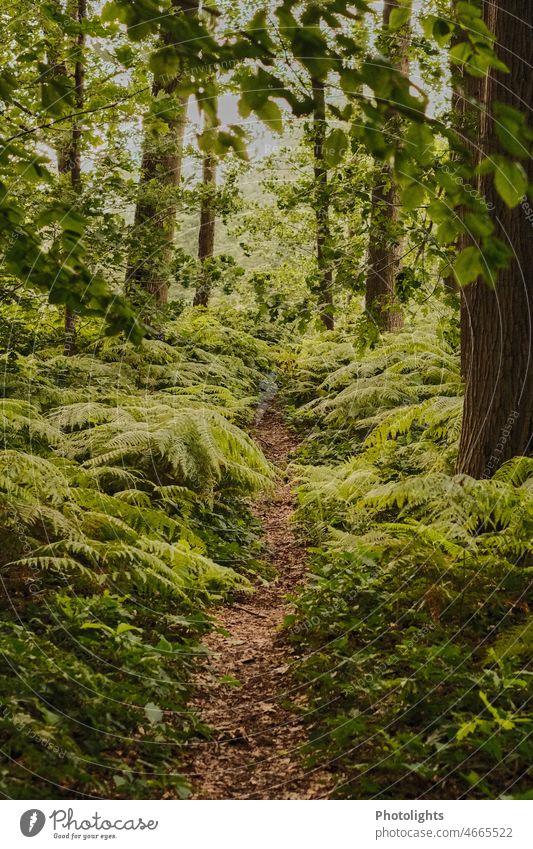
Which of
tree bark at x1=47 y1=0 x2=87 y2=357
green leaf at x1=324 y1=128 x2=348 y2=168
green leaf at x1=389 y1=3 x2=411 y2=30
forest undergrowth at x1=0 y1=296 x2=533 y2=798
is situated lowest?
forest undergrowth at x1=0 y1=296 x2=533 y2=798

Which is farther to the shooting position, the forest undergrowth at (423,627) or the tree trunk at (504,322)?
the tree trunk at (504,322)

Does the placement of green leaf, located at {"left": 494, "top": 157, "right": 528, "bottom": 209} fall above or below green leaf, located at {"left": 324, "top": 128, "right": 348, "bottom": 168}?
below

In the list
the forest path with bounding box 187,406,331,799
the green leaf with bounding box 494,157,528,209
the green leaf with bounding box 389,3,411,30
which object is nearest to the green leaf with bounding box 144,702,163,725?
the forest path with bounding box 187,406,331,799

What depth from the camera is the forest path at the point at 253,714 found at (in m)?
3.10

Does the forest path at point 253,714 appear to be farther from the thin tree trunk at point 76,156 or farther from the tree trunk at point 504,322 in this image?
the thin tree trunk at point 76,156

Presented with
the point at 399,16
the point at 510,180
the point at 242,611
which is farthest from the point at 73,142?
the point at 510,180

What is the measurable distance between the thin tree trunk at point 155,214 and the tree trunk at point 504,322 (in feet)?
12.5

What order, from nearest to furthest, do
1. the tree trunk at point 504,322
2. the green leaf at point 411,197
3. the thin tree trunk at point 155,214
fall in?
1. the green leaf at point 411,197
2. the tree trunk at point 504,322
3. the thin tree trunk at point 155,214

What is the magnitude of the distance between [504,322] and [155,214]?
5238 mm

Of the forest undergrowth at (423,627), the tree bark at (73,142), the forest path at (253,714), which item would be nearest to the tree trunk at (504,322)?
the forest undergrowth at (423,627)

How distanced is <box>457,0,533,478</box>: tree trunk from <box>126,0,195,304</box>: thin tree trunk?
3814mm

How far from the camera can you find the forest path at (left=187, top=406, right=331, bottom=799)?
3100 millimetres

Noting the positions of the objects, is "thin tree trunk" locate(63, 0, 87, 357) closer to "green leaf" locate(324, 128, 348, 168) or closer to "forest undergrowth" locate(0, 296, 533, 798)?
"forest undergrowth" locate(0, 296, 533, 798)
